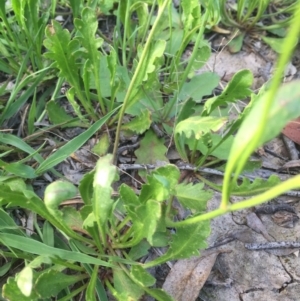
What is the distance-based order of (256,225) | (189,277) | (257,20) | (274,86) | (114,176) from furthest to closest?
(257,20)
(256,225)
(189,277)
(114,176)
(274,86)

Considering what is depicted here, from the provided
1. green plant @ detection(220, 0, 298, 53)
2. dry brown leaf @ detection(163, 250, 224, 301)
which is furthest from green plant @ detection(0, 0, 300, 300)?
green plant @ detection(220, 0, 298, 53)

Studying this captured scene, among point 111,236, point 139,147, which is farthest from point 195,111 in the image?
point 111,236

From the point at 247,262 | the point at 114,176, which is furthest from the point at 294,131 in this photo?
the point at 114,176

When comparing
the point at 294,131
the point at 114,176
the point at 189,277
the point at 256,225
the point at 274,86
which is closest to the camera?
the point at 274,86

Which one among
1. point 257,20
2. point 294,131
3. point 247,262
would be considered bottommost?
point 247,262

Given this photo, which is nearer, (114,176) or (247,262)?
(114,176)

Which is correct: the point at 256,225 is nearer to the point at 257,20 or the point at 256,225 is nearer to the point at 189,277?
the point at 189,277

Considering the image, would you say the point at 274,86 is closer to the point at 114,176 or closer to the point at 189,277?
Answer: the point at 114,176

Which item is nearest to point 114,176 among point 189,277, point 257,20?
point 189,277

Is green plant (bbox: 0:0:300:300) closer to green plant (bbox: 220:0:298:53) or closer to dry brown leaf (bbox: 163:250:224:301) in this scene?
dry brown leaf (bbox: 163:250:224:301)

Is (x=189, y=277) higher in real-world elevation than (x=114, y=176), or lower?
lower
